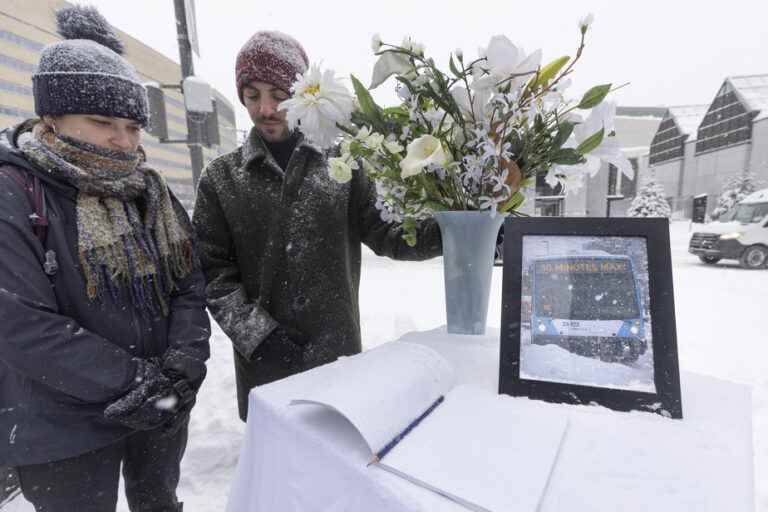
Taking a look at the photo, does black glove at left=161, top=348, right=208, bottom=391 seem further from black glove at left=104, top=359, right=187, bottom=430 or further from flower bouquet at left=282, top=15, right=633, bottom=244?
flower bouquet at left=282, top=15, right=633, bottom=244

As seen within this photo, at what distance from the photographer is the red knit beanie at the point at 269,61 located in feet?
4.90

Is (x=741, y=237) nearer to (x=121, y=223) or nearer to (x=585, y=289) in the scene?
(x=585, y=289)

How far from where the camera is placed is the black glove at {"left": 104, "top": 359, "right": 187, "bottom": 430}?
3.84 feet

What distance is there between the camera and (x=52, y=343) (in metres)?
1.08

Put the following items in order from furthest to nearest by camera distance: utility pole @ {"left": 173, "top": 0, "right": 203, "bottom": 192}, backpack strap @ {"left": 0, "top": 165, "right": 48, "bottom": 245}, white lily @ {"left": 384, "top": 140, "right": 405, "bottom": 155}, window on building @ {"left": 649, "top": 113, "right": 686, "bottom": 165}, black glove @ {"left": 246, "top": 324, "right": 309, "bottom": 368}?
1. window on building @ {"left": 649, "top": 113, "right": 686, "bottom": 165}
2. utility pole @ {"left": 173, "top": 0, "right": 203, "bottom": 192}
3. black glove @ {"left": 246, "top": 324, "right": 309, "bottom": 368}
4. backpack strap @ {"left": 0, "top": 165, "right": 48, "bottom": 245}
5. white lily @ {"left": 384, "top": 140, "right": 405, "bottom": 155}

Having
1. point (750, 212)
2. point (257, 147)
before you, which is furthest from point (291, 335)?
point (750, 212)

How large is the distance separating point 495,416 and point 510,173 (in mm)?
609

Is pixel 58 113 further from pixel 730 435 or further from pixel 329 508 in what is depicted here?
pixel 730 435

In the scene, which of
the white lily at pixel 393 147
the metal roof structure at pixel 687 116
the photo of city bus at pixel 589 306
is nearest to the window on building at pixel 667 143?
the metal roof structure at pixel 687 116

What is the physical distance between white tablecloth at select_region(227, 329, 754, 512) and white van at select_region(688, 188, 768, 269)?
11.7 metres

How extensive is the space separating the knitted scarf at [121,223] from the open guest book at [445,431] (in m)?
0.88

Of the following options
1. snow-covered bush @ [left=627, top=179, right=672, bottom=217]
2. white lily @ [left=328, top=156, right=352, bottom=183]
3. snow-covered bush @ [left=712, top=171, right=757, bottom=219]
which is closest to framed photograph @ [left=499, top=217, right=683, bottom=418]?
white lily @ [left=328, top=156, right=352, bottom=183]

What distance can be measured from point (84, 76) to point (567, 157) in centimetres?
151

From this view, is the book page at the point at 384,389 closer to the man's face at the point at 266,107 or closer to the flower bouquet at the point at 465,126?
the flower bouquet at the point at 465,126
